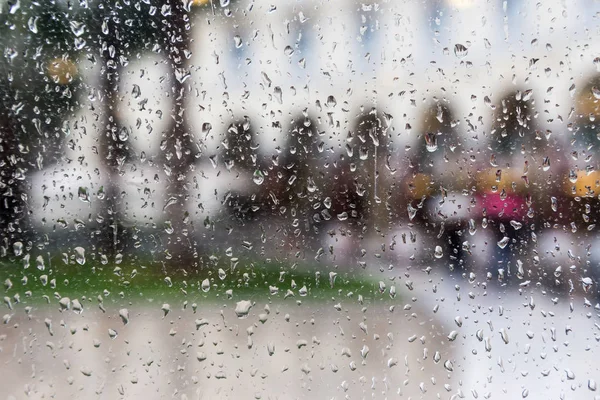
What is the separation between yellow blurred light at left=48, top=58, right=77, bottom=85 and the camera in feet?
2.33

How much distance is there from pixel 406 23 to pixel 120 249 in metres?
0.70

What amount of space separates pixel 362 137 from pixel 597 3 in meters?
0.51

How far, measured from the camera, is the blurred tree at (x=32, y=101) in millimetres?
701

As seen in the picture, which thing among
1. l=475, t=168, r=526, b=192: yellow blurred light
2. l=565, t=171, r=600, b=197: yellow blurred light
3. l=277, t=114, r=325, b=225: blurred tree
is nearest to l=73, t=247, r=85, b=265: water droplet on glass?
l=277, t=114, r=325, b=225: blurred tree

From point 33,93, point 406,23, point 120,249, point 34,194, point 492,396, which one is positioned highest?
point 406,23

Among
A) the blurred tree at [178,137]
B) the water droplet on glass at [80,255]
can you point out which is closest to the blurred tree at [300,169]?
the blurred tree at [178,137]

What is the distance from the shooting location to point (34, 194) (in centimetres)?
71

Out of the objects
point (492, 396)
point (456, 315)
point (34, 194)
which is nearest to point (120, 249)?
point (34, 194)

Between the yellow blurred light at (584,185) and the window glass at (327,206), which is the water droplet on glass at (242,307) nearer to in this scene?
the window glass at (327,206)

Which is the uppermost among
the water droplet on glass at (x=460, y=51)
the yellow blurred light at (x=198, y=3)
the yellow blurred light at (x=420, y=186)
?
the yellow blurred light at (x=198, y=3)

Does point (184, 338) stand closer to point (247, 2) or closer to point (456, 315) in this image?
point (456, 315)

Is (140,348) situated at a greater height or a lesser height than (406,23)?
lesser

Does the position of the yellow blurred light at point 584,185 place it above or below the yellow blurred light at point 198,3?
below

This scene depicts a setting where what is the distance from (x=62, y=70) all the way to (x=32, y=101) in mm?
78
